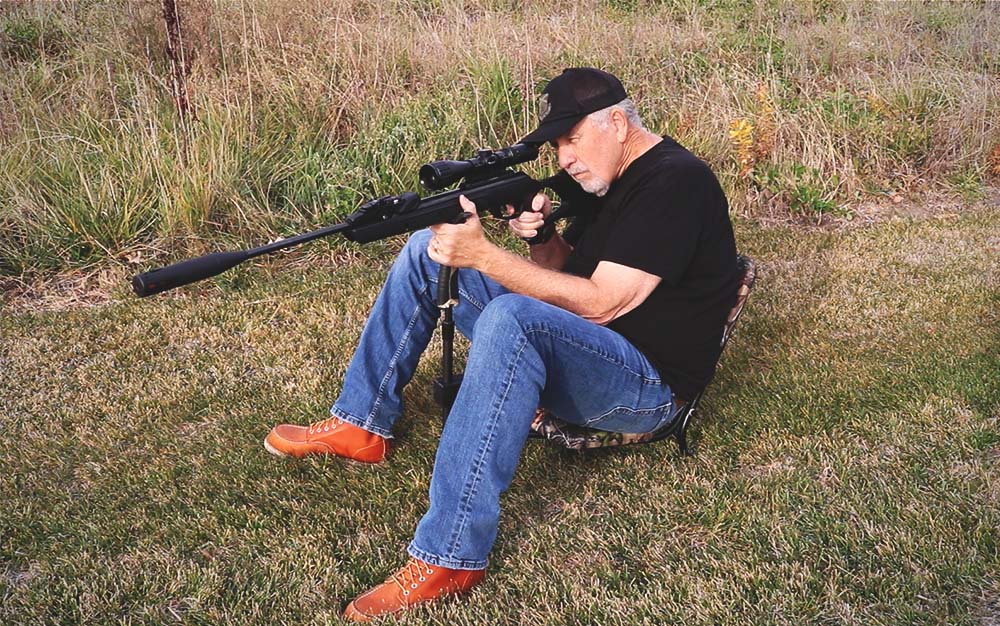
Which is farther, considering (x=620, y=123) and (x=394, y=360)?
(x=394, y=360)

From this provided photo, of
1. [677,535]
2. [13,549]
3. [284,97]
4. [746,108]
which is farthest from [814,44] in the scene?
[13,549]

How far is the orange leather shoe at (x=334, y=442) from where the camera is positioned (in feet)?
11.2

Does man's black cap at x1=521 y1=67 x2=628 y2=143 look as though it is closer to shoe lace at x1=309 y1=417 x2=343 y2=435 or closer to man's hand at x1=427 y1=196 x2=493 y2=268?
man's hand at x1=427 y1=196 x2=493 y2=268

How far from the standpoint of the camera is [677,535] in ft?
9.85

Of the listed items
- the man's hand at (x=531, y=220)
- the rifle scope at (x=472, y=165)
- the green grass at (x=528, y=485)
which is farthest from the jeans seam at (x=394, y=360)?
the rifle scope at (x=472, y=165)

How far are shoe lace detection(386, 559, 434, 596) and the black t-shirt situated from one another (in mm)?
983

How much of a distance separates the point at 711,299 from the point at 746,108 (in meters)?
4.55

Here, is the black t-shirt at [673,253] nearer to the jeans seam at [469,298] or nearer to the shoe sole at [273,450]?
the jeans seam at [469,298]

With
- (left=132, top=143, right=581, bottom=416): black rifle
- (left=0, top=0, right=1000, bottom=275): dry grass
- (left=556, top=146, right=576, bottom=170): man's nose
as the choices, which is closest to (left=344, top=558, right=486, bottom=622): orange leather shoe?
(left=132, top=143, right=581, bottom=416): black rifle

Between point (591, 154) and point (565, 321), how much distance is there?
64 centimetres

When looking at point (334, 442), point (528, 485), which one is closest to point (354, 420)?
point (334, 442)

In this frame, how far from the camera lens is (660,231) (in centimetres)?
276

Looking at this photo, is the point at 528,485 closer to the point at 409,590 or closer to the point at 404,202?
the point at 409,590

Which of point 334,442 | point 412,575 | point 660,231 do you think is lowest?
point 334,442
